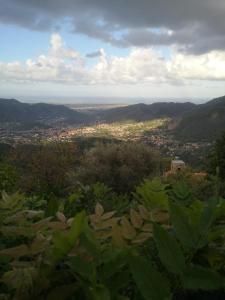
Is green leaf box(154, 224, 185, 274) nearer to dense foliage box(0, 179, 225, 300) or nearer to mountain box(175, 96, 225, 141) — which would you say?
dense foliage box(0, 179, 225, 300)

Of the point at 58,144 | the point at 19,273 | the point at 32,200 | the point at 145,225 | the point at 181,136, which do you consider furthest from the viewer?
the point at 181,136

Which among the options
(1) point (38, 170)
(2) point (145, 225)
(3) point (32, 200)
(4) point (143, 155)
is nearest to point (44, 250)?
(2) point (145, 225)

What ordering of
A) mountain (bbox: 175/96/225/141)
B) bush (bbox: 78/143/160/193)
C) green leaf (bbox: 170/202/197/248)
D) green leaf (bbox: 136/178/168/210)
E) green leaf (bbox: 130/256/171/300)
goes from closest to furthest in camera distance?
green leaf (bbox: 130/256/171/300) < green leaf (bbox: 170/202/197/248) < green leaf (bbox: 136/178/168/210) < bush (bbox: 78/143/160/193) < mountain (bbox: 175/96/225/141)

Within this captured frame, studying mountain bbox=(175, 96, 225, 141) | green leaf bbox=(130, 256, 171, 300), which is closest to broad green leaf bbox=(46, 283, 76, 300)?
green leaf bbox=(130, 256, 171, 300)

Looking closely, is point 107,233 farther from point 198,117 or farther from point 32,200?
point 198,117

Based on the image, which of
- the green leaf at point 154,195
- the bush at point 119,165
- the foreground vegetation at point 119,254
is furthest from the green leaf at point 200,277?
the bush at point 119,165

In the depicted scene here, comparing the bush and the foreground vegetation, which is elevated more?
the foreground vegetation
